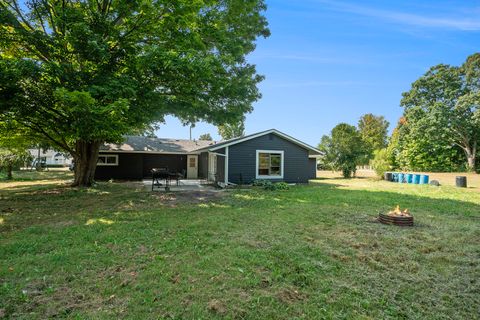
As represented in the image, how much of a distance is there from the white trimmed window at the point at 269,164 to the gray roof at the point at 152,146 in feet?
21.1

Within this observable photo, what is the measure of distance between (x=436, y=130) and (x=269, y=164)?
74.8 feet

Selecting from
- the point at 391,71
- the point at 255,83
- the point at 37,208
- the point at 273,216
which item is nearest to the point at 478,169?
the point at 391,71

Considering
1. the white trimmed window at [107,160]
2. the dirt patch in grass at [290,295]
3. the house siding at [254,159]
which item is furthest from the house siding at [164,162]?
the dirt patch in grass at [290,295]

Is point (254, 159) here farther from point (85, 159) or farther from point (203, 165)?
point (85, 159)

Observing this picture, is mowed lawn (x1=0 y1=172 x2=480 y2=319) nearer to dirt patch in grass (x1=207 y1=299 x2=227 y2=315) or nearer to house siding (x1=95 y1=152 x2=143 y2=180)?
dirt patch in grass (x1=207 y1=299 x2=227 y2=315)

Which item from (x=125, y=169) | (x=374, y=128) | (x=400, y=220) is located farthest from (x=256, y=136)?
(x=374, y=128)

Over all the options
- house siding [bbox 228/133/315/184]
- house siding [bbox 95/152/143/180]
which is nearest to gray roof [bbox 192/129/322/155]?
house siding [bbox 228/133/315/184]

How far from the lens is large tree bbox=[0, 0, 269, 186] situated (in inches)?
332

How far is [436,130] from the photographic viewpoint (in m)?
28.0

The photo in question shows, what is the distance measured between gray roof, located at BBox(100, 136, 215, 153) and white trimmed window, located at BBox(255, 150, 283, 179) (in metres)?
6.42

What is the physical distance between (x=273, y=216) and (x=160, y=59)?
6282 mm

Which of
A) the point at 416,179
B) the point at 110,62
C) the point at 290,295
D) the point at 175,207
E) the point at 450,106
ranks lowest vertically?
the point at 290,295

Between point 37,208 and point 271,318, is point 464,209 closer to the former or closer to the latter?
point 271,318

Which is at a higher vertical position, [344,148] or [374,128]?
[374,128]
